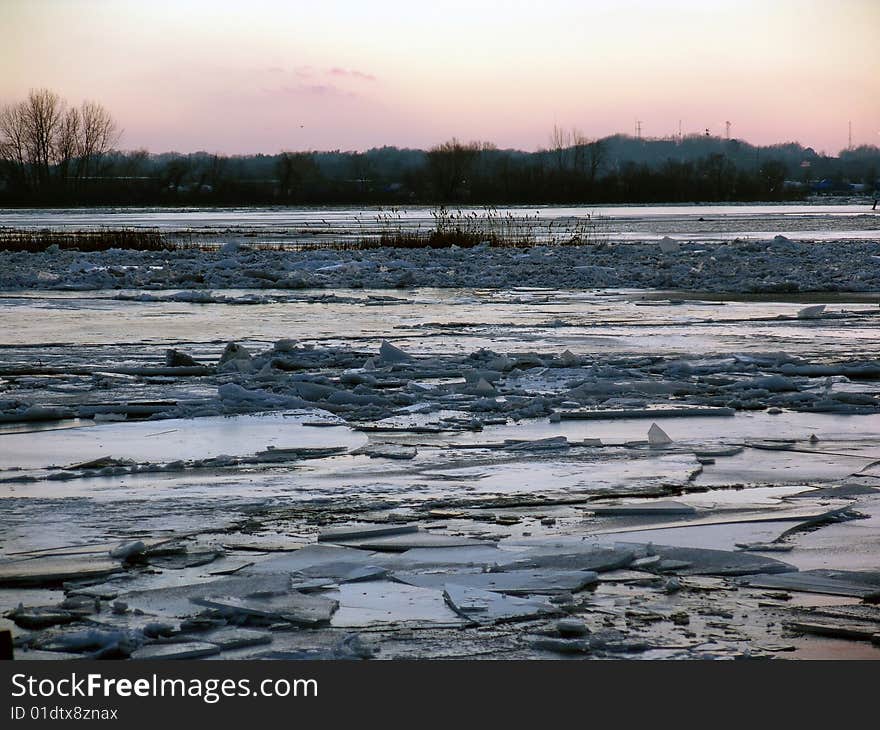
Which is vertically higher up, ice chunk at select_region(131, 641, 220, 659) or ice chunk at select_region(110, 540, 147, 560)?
ice chunk at select_region(110, 540, 147, 560)

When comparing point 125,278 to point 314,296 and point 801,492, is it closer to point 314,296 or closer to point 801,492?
point 314,296

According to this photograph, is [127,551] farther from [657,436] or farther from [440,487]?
[657,436]

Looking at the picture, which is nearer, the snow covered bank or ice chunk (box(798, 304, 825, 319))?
ice chunk (box(798, 304, 825, 319))

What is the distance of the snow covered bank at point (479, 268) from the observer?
21078 millimetres

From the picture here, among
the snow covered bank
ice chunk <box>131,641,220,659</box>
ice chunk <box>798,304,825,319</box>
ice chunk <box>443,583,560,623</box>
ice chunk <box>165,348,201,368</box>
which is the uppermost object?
the snow covered bank

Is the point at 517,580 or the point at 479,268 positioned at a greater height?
the point at 479,268

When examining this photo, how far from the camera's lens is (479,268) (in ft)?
77.6

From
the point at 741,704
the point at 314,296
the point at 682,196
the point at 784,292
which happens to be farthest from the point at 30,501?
the point at 682,196

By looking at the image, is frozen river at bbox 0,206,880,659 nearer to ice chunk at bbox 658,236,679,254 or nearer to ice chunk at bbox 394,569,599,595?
ice chunk at bbox 394,569,599,595

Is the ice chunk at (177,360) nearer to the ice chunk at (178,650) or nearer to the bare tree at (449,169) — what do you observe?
the ice chunk at (178,650)

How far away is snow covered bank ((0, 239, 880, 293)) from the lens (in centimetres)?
2108

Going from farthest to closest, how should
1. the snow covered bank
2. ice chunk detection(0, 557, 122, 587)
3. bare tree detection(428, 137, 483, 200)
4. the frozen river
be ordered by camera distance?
bare tree detection(428, 137, 483, 200)
the snow covered bank
ice chunk detection(0, 557, 122, 587)
the frozen river

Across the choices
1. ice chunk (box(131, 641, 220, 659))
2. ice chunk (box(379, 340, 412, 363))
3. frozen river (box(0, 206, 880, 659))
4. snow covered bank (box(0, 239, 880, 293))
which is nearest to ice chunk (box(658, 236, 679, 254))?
snow covered bank (box(0, 239, 880, 293))

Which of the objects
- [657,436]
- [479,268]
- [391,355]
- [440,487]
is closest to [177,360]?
[391,355]
